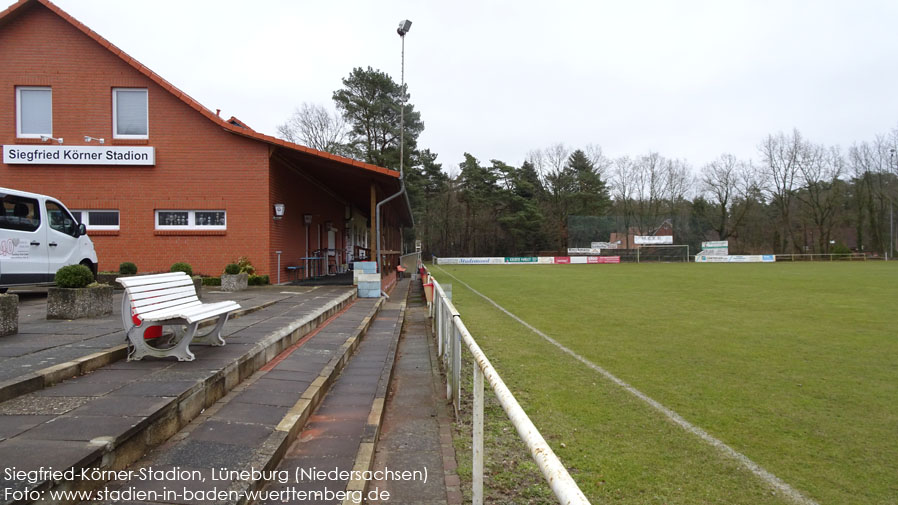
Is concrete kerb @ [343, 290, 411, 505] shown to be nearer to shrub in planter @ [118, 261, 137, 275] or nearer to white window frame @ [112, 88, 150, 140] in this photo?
shrub in planter @ [118, 261, 137, 275]

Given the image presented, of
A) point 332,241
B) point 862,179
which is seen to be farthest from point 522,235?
point 332,241

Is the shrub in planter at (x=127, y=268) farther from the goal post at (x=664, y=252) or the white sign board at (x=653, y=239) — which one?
the white sign board at (x=653, y=239)

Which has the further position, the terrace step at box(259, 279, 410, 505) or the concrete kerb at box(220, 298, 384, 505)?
the terrace step at box(259, 279, 410, 505)

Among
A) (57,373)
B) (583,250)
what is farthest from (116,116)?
(583,250)

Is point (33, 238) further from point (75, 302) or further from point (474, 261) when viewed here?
point (474, 261)

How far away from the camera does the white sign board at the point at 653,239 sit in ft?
181

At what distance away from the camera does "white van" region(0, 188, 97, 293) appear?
7570 mm

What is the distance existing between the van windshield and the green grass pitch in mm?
7772

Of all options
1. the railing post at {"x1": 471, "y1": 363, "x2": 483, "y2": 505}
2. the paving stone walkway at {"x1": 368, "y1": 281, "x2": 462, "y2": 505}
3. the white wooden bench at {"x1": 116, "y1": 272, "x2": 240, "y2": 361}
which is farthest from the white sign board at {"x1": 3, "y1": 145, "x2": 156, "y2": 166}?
the railing post at {"x1": 471, "y1": 363, "x2": 483, "y2": 505}

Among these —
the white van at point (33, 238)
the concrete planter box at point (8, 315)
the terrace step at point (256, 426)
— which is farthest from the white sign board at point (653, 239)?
the concrete planter box at point (8, 315)

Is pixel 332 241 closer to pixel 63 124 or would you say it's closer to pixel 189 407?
pixel 63 124

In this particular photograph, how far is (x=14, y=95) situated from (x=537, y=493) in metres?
16.4

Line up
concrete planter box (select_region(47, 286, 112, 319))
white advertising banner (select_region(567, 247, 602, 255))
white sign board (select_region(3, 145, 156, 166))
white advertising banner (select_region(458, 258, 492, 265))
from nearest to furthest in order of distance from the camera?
concrete planter box (select_region(47, 286, 112, 319))
white sign board (select_region(3, 145, 156, 166))
white advertising banner (select_region(567, 247, 602, 255))
white advertising banner (select_region(458, 258, 492, 265))

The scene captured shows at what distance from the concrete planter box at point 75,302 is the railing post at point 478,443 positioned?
6.10 m
